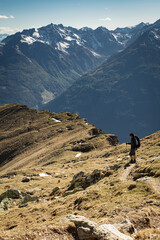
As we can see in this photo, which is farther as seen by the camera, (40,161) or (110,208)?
(40,161)

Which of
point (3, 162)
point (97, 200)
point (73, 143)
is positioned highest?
point (97, 200)

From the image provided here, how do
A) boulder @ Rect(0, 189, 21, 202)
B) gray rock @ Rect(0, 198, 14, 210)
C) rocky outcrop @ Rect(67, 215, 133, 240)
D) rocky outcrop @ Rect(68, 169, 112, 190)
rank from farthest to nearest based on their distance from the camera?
boulder @ Rect(0, 189, 21, 202), rocky outcrop @ Rect(68, 169, 112, 190), gray rock @ Rect(0, 198, 14, 210), rocky outcrop @ Rect(67, 215, 133, 240)

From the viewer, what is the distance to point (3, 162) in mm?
106875

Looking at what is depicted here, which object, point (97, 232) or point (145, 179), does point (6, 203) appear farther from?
point (97, 232)

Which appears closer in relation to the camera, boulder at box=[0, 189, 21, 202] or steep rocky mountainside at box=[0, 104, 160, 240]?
steep rocky mountainside at box=[0, 104, 160, 240]

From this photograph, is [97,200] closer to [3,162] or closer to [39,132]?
[3,162]

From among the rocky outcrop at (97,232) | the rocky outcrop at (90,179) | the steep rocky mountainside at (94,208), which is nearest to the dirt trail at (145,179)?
the steep rocky mountainside at (94,208)

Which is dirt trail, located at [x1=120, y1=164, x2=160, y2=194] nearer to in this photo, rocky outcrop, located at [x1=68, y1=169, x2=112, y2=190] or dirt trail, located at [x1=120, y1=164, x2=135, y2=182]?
dirt trail, located at [x1=120, y1=164, x2=135, y2=182]

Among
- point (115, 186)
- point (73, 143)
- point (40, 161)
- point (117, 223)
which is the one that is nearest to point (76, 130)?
point (73, 143)

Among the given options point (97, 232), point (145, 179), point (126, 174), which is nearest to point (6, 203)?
point (126, 174)

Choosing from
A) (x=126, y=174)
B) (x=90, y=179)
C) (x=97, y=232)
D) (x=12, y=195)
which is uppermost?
(x=97, y=232)

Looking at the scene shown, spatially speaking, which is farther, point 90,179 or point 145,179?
point 90,179

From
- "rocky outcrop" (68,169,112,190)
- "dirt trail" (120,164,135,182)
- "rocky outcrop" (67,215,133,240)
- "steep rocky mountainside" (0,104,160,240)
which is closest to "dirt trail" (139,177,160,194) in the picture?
"steep rocky mountainside" (0,104,160,240)

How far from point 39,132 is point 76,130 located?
22810mm
